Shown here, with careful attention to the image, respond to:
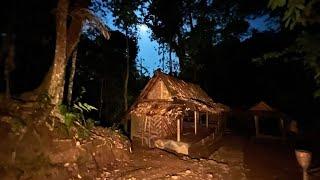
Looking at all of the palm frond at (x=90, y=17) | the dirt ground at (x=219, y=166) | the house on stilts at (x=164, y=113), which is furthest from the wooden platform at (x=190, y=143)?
the palm frond at (x=90, y=17)

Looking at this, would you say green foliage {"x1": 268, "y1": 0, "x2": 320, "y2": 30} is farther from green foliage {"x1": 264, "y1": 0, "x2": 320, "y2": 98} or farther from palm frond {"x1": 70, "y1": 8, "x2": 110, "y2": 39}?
palm frond {"x1": 70, "y1": 8, "x2": 110, "y2": 39}

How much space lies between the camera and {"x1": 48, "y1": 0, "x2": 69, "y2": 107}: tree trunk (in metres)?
11.9

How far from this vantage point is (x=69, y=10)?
12.9m

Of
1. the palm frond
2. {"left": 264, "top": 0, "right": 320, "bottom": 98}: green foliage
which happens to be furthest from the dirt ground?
{"left": 264, "top": 0, "right": 320, "bottom": 98}: green foliage

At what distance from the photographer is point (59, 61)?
1196 cm

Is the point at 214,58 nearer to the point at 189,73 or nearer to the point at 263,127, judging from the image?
the point at 189,73

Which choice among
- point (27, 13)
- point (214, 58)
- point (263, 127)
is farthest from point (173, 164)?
point (214, 58)

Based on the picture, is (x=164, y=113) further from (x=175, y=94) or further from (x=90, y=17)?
(x=90, y=17)

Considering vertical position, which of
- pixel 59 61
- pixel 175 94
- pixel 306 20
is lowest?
pixel 306 20

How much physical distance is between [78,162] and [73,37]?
5394 mm

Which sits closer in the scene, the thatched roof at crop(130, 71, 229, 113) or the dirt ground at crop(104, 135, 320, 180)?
the dirt ground at crop(104, 135, 320, 180)

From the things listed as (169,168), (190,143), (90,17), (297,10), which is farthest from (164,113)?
(297,10)

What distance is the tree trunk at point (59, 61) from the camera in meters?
11.9

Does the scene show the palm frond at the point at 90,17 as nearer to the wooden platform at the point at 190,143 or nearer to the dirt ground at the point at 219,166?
the dirt ground at the point at 219,166
